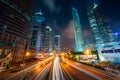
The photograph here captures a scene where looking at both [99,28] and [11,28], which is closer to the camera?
[11,28]

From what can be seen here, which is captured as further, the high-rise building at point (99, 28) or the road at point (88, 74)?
the high-rise building at point (99, 28)

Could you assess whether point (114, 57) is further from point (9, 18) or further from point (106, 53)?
point (9, 18)

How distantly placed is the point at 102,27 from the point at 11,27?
158m

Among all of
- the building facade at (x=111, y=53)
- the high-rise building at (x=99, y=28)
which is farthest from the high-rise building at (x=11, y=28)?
the high-rise building at (x=99, y=28)

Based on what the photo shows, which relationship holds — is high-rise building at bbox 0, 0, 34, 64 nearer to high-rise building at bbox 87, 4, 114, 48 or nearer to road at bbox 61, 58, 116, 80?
road at bbox 61, 58, 116, 80

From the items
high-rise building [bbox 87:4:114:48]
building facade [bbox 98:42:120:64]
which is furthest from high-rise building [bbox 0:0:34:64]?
high-rise building [bbox 87:4:114:48]

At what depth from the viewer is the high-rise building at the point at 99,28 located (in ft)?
488

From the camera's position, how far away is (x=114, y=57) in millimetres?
50062

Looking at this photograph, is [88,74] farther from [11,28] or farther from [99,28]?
[99,28]

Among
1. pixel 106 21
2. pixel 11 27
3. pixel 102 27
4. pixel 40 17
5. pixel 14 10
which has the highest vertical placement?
pixel 40 17

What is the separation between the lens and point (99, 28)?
152125mm

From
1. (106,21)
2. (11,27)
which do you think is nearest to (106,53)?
(11,27)

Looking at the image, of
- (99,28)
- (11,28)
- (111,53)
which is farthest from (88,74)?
(99,28)

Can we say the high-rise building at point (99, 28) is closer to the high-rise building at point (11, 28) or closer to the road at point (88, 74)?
the road at point (88, 74)
